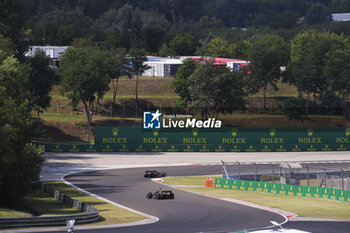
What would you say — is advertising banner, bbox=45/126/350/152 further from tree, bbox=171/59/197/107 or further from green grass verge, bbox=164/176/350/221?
green grass verge, bbox=164/176/350/221

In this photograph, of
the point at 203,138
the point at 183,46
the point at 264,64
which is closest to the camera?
the point at 203,138

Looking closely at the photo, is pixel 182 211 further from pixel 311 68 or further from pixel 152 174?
pixel 311 68

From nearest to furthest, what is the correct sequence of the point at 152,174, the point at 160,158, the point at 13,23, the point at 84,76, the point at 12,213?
the point at 12,213 < the point at 152,174 < the point at 160,158 < the point at 13,23 < the point at 84,76

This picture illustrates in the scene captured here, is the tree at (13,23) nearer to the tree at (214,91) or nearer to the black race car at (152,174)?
the tree at (214,91)

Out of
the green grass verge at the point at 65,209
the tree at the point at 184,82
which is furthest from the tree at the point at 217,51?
the green grass verge at the point at 65,209

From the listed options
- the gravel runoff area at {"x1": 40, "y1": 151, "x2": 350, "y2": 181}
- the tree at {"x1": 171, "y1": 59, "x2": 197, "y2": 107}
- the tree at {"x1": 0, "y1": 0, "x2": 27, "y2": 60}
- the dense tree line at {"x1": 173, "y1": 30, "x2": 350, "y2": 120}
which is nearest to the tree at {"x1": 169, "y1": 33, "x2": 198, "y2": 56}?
the dense tree line at {"x1": 173, "y1": 30, "x2": 350, "y2": 120}

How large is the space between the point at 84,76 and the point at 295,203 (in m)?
66.2

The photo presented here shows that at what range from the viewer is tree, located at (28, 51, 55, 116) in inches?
4560

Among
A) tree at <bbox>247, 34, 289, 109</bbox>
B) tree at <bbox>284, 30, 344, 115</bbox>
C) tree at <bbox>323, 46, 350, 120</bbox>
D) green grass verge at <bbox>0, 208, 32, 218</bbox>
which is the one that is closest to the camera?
green grass verge at <bbox>0, 208, 32, 218</bbox>

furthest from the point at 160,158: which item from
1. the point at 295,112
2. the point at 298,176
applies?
the point at 295,112

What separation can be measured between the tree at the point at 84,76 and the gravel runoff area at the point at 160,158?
561 inches

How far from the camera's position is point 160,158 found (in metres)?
100

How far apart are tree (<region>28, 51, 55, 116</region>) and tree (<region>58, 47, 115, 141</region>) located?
276 cm

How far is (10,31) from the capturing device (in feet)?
361
